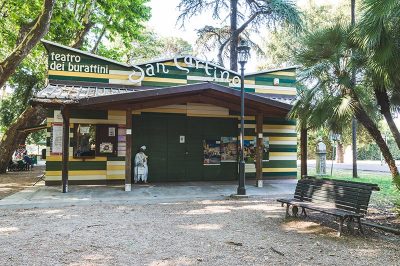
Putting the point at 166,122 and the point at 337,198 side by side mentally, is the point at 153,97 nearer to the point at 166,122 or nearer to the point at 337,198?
the point at 166,122

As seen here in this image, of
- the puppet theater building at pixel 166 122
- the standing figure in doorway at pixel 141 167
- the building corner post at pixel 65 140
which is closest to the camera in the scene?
the building corner post at pixel 65 140

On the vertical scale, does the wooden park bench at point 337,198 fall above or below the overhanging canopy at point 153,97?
below

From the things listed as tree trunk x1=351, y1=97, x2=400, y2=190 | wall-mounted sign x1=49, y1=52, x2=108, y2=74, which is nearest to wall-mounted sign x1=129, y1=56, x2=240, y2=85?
wall-mounted sign x1=49, y1=52, x2=108, y2=74

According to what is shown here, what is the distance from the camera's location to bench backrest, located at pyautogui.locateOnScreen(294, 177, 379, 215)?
5.91 m

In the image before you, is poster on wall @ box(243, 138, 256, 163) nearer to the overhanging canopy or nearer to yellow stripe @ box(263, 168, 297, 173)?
yellow stripe @ box(263, 168, 297, 173)

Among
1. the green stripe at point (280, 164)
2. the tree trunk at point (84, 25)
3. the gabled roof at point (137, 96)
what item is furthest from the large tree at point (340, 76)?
the tree trunk at point (84, 25)

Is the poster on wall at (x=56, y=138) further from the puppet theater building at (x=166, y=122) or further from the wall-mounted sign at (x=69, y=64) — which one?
the wall-mounted sign at (x=69, y=64)

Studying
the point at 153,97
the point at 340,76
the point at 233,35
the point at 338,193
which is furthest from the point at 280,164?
the point at 233,35

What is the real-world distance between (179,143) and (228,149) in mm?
2055

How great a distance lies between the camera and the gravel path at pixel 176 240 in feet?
15.5

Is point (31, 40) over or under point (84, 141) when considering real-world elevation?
over

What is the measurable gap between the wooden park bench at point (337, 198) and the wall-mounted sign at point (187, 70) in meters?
7.09

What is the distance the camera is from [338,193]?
21.2ft

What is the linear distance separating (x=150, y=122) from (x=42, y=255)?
27.2 ft
